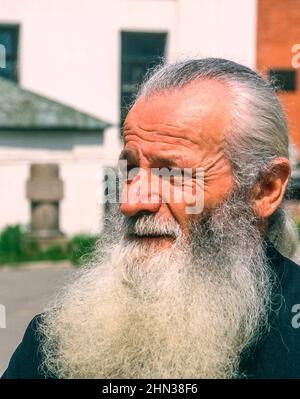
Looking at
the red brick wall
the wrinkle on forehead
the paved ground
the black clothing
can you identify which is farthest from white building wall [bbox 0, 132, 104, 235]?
the wrinkle on forehead

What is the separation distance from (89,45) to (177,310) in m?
12.7

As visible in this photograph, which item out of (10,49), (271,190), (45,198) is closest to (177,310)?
(271,190)

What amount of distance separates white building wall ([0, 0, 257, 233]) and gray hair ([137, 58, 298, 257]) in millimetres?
11412

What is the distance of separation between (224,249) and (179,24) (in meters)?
13.4

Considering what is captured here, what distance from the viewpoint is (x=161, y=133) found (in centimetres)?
205

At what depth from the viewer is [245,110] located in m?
2.06

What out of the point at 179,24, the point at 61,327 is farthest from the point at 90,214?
the point at 61,327

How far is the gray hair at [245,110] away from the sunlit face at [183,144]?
2cm

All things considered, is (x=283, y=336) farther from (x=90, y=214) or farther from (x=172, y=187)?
(x=90, y=214)

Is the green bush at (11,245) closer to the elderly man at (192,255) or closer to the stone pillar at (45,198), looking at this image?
the stone pillar at (45,198)

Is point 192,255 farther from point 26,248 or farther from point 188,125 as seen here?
point 26,248

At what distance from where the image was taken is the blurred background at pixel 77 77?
41.3 ft

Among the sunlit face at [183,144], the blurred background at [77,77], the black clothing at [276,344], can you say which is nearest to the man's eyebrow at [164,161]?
the sunlit face at [183,144]

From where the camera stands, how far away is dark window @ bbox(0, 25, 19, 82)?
14.5 m
